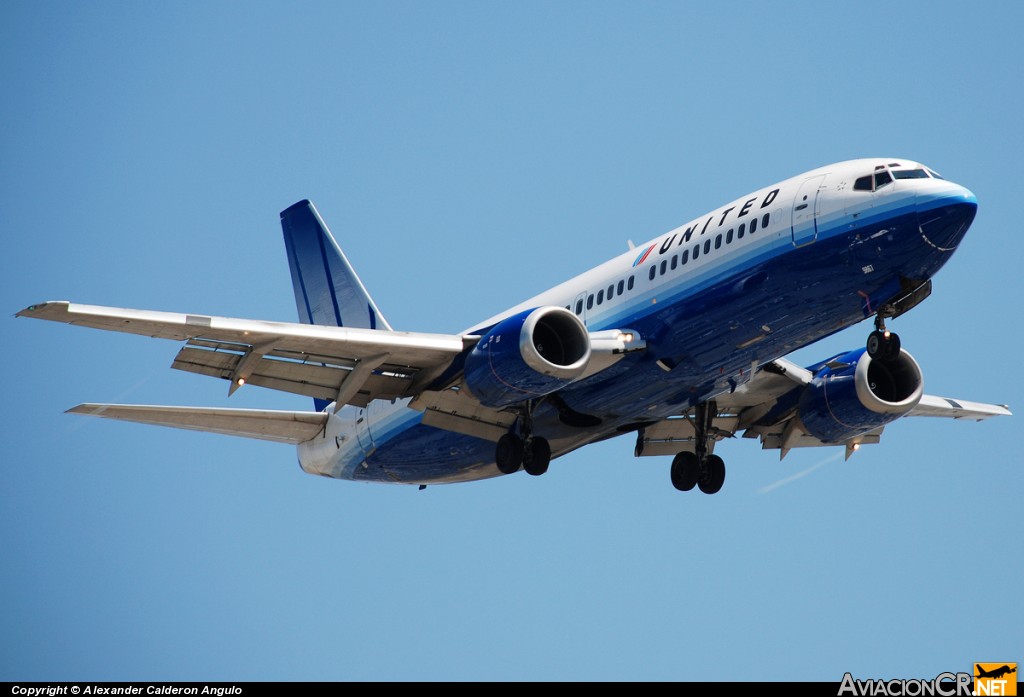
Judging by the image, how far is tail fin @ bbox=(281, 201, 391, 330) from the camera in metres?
43.7

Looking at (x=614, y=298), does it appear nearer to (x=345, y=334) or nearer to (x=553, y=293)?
(x=553, y=293)

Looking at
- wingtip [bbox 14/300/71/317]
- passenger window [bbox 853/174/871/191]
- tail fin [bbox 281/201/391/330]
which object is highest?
tail fin [bbox 281/201/391/330]

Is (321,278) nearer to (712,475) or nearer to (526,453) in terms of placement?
(526,453)

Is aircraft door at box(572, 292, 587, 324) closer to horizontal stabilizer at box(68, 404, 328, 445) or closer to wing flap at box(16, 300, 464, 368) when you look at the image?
wing flap at box(16, 300, 464, 368)

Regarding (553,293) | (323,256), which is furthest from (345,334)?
(323,256)

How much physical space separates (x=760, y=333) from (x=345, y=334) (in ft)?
29.5

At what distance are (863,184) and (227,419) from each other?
16.9 meters

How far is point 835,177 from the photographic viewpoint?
31641 mm

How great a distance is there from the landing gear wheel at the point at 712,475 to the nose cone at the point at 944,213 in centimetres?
1056

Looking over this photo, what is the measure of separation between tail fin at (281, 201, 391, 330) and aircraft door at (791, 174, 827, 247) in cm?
1510

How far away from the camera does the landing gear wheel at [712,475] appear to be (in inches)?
1535

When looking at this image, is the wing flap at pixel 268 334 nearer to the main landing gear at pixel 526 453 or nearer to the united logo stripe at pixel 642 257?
the main landing gear at pixel 526 453

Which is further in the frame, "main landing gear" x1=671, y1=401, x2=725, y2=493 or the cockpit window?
"main landing gear" x1=671, y1=401, x2=725, y2=493

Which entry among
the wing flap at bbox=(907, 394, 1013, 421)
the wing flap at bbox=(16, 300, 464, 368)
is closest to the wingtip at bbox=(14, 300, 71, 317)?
the wing flap at bbox=(16, 300, 464, 368)
